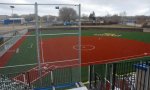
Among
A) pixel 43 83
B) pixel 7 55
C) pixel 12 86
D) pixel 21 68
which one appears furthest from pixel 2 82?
pixel 7 55

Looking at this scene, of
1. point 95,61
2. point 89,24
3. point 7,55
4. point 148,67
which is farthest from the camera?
point 89,24

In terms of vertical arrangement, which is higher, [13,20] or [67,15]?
[67,15]

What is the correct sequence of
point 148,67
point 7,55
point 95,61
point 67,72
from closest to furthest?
point 148,67
point 67,72
point 95,61
point 7,55

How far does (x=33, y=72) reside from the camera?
14.1 metres

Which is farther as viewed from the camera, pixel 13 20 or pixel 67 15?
pixel 67 15

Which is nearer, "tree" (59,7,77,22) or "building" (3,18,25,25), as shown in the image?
"building" (3,18,25,25)

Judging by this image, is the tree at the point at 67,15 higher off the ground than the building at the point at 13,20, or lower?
higher

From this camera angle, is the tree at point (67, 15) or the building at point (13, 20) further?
the tree at point (67, 15)

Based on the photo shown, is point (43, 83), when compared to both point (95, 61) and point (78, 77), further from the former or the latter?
point (95, 61)

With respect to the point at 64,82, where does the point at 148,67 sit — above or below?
above

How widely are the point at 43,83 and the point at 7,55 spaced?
33.7 ft

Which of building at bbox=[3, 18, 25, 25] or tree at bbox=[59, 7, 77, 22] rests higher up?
tree at bbox=[59, 7, 77, 22]

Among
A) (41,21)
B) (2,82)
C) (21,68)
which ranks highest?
(41,21)

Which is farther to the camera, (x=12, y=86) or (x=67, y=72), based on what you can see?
(x=67, y=72)
